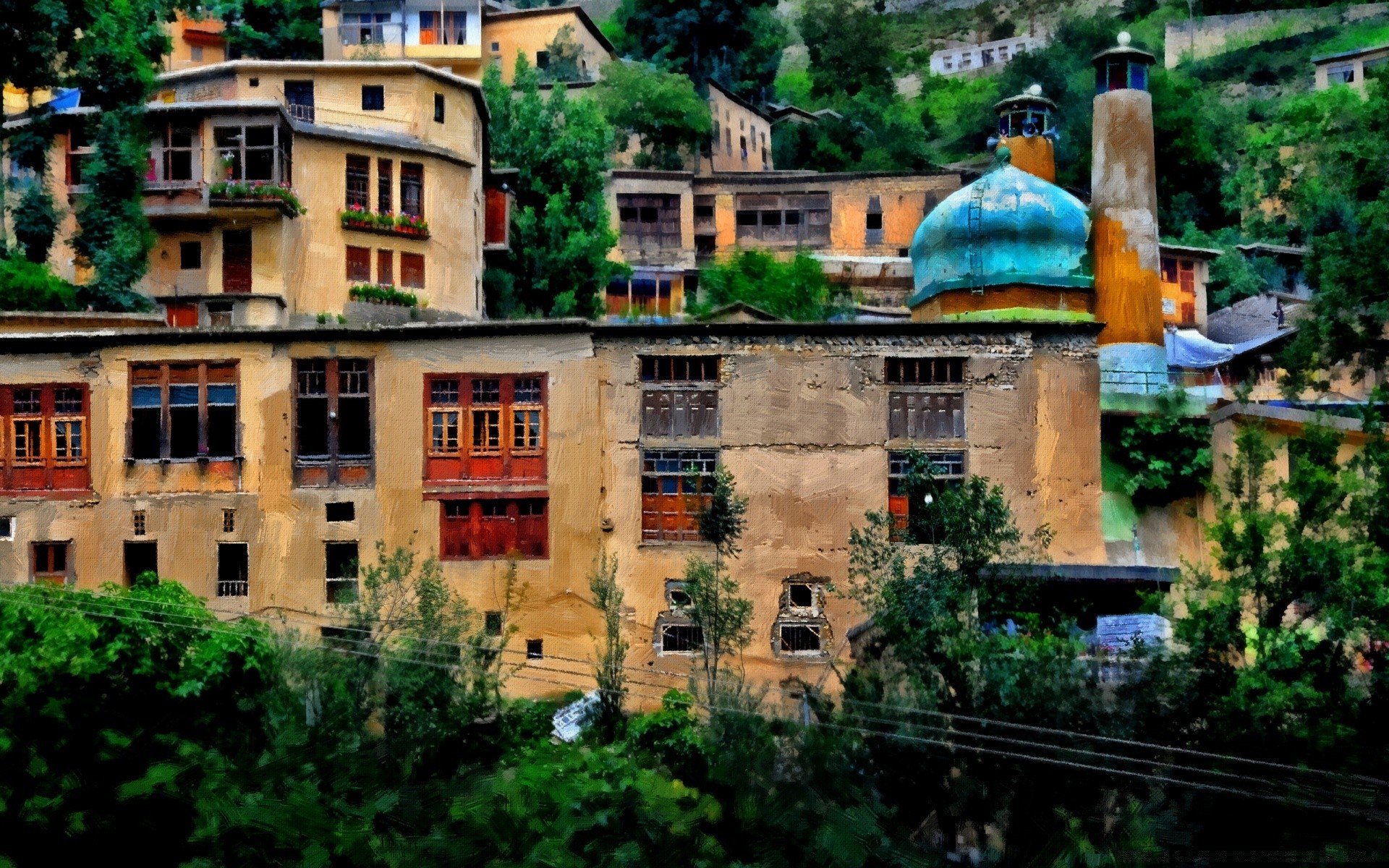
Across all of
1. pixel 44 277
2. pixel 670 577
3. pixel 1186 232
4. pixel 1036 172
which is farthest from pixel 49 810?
pixel 1186 232

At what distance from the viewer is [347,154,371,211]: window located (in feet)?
138

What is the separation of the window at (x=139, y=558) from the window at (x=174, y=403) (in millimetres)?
1682

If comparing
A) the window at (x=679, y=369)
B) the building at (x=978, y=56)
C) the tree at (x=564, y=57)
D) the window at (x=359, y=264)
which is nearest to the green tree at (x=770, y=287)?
the window at (x=359, y=264)

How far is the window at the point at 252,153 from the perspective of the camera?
133 ft

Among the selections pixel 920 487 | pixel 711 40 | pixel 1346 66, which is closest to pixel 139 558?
pixel 920 487

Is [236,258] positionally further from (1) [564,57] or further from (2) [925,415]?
(1) [564,57]

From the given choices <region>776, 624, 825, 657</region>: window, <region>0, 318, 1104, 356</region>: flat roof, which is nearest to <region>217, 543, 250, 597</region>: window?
<region>0, 318, 1104, 356</region>: flat roof

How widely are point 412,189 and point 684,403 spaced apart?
12587 mm

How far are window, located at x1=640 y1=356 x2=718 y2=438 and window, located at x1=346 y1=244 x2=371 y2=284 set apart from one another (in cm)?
1120

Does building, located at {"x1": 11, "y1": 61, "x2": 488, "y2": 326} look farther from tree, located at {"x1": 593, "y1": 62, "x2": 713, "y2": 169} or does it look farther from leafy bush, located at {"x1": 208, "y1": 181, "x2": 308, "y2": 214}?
tree, located at {"x1": 593, "y1": 62, "x2": 713, "y2": 169}

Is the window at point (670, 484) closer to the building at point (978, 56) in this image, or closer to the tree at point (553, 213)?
the tree at point (553, 213)

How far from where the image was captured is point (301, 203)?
41094 mm

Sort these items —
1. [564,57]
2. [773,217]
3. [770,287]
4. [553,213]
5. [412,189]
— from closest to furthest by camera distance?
1. [412,189]
2. [553,213]
3. [770,287]
4. [773,217]
5. [564,57]

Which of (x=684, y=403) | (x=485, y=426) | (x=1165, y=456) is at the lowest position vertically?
(x=1165, y=456)
